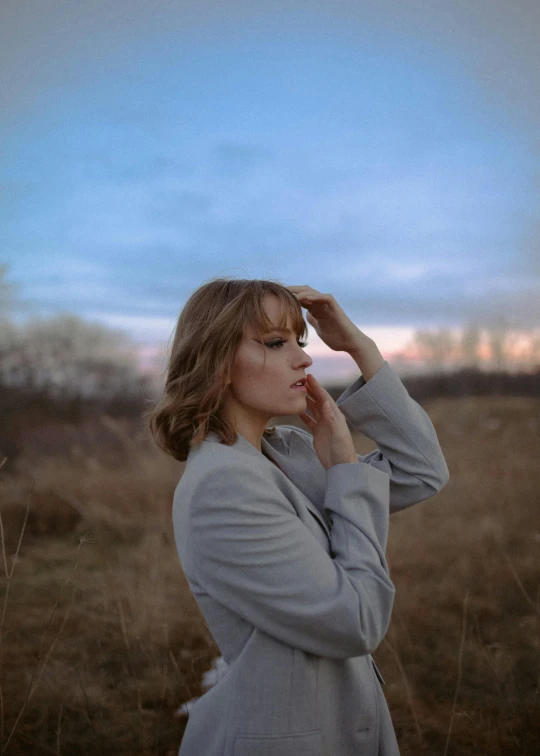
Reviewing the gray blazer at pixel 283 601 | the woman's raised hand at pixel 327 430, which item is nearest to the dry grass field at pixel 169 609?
the gray blazer at pixel 283 601

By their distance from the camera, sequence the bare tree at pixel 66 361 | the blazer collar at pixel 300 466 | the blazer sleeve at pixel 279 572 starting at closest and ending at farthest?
the blazer sleeve at pixel 279 572 < the blazer collar at pixel 300 466 < the bare tree at pixel 66 361

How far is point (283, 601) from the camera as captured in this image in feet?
4.17

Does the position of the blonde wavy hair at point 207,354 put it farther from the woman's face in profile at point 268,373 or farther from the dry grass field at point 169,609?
the dry grass field at point 169,609

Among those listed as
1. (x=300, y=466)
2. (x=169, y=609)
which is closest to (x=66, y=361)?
(x=169, y=609)

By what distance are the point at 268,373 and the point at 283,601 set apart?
22.3 inches

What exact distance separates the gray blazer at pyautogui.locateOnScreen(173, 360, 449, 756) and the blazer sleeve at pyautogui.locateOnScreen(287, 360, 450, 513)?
0.33 meters

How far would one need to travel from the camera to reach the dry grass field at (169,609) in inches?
113

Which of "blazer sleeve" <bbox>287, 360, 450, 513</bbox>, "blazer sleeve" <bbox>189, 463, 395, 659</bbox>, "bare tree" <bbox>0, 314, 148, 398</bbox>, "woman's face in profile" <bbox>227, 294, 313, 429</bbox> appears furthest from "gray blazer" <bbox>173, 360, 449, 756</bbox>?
"bare tree" <bbox>0, 314, 148, 398</bbox>

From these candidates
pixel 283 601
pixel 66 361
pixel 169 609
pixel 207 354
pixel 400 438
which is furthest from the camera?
pixel 66 361

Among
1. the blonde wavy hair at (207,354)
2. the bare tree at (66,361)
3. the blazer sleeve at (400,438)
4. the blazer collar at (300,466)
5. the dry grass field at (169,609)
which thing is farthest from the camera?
the bare tree at (66,361)

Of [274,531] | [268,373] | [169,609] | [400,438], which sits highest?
[268,373]

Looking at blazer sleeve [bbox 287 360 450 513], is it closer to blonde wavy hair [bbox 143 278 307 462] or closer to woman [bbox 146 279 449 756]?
woman [bbox 146 279 449 756]

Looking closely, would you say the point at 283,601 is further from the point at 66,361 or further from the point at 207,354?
the point at 66,361

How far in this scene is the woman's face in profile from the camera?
5.21ft
